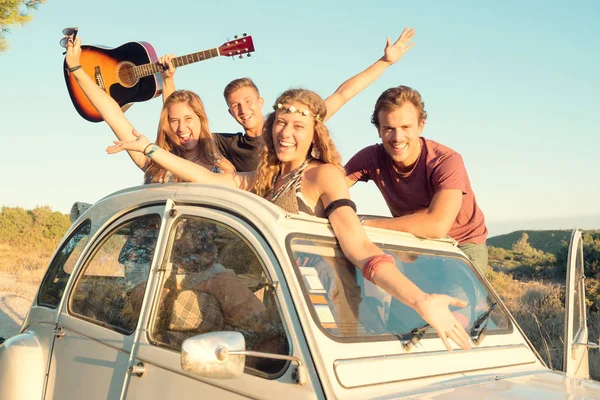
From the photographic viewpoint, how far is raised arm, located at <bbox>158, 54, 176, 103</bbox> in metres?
5.87

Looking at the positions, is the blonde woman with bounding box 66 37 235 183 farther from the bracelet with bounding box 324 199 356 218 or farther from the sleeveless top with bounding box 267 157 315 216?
the bracelet with bounding box 324 199 356 218

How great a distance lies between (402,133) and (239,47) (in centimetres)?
299

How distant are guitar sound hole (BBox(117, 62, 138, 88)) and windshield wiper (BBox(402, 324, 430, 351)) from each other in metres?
4.39

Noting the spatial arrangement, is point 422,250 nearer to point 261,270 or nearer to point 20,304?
point 261,270

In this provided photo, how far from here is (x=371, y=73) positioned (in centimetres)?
497

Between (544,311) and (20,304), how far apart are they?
1007cm

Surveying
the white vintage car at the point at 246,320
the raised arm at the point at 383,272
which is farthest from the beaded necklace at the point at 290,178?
the white vintage car at the point at 246,320

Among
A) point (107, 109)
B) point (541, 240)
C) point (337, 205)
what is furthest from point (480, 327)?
point (541, 240)

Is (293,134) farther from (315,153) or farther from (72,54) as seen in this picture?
(72,54)

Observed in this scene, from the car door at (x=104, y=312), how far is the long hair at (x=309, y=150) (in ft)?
2.29

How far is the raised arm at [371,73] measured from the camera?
194 inches

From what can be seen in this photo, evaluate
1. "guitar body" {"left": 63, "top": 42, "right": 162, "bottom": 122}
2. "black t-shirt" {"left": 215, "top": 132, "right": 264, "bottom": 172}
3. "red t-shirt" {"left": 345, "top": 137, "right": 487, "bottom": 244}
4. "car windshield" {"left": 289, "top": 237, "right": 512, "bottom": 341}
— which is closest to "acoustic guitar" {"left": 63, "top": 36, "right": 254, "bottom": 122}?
"guitar body" {"left": 63, "top": 42, "right": 162, "bottom": 122}

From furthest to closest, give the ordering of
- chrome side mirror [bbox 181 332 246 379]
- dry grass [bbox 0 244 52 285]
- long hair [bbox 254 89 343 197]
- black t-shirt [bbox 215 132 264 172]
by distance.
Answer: dry grass [bbox 0 244 52 285] → black t-shirt [bbox 215 132 264 172] → long hair [bbox 254 89 343 197] → chrome side mirror [bbox 181 332 246 379]

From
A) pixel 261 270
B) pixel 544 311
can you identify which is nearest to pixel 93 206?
pixel 261 270
